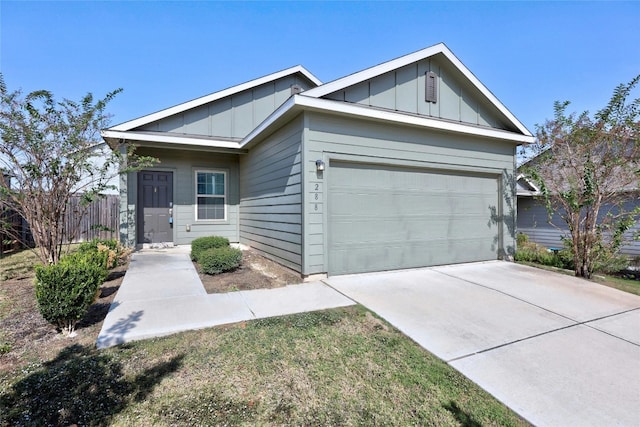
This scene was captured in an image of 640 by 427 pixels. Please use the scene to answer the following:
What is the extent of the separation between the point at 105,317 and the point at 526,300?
19.2 feet

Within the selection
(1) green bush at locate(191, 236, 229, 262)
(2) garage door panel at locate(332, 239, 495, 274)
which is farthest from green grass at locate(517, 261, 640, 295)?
(1) green bush at locate(191, 236, 229, 262)

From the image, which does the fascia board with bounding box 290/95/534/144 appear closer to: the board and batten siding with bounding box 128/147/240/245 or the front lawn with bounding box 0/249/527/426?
the front lawn with bounding box 0/249/527/426

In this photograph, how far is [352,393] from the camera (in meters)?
2.31

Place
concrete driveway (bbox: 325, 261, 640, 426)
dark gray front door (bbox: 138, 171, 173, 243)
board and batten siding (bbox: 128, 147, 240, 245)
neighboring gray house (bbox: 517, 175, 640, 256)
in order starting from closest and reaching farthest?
1. concrete driveway (bbox: 325, 261, 640, 426)
2. dark gray front door (bbox: 138, 171, 173, 243)
3. board and batten siding (bbox: 128, 147, 240, 245)
4. neighboring gray house (bbox: 517, 175, 640, 256)

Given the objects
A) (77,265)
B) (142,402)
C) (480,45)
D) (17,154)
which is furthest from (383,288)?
(480,45)

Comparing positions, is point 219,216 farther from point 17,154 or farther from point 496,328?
point 496,328

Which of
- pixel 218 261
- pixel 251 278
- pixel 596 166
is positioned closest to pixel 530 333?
pixel 251 278

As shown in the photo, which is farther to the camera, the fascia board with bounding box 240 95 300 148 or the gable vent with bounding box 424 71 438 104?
the gable vent with bounding box 424 71 438 104

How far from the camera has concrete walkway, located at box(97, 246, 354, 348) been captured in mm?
3369

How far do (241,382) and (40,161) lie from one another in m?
4.63

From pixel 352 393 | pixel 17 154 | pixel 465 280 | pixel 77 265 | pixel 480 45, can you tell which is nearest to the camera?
pixel 352 393

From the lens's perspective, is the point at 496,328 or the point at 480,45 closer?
the point at 496,328

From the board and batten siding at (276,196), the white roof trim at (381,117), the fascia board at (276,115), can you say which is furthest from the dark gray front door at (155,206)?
the white roof trim at (381,117)

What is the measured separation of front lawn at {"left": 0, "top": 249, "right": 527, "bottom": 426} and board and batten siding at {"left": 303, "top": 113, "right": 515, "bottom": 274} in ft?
7.88
